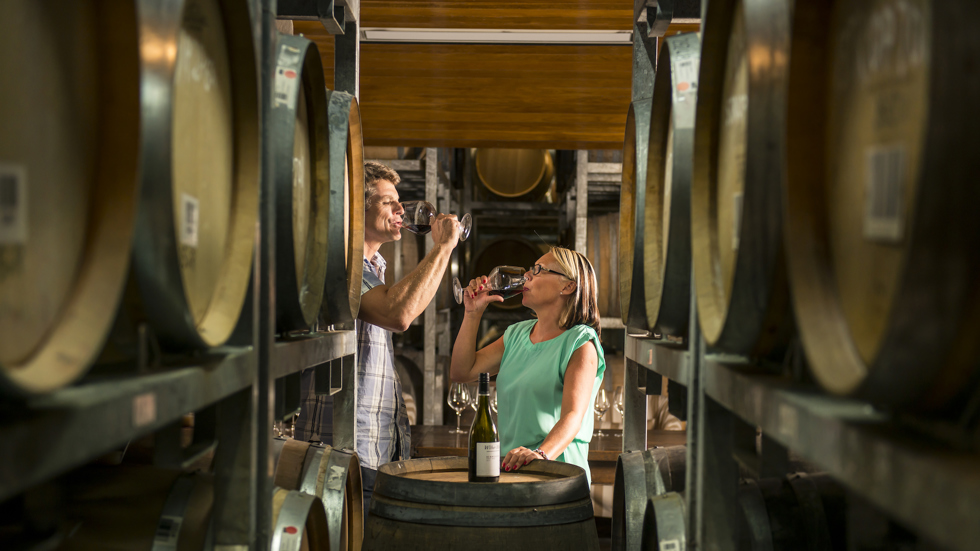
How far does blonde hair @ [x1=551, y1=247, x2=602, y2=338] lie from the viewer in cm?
315

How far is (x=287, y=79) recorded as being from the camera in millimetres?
1427

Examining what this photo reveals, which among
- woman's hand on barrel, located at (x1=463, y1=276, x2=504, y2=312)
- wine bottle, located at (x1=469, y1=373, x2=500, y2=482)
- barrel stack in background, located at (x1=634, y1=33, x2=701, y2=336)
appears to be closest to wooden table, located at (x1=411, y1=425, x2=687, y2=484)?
woman's hand on barrel, located at (x1=463, y1=276, x2=504, y2=312)

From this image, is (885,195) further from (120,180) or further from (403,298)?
(403,298)

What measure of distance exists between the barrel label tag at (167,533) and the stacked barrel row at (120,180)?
0.35 meters

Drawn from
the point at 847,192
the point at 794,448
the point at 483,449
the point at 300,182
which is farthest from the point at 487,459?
the point at 847,192

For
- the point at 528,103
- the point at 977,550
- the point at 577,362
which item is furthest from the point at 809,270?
the point at 528,103

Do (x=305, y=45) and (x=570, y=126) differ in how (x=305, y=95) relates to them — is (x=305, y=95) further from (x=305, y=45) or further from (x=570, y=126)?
(x=570, y=126)

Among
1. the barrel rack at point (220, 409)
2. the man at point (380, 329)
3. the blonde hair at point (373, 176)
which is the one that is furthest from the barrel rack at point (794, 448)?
the blonde hair at point (373, 176)

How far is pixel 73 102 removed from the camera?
694mm

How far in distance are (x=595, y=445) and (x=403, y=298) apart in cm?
215

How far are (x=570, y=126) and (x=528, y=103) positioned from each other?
485 mm

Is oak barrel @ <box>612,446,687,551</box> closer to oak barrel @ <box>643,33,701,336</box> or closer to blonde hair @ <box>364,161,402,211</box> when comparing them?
oak barrel @ <box>643,33,701,336</box>

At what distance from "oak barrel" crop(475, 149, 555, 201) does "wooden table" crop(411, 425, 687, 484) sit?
2.33 meters

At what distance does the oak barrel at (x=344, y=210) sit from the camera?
1.73 m
